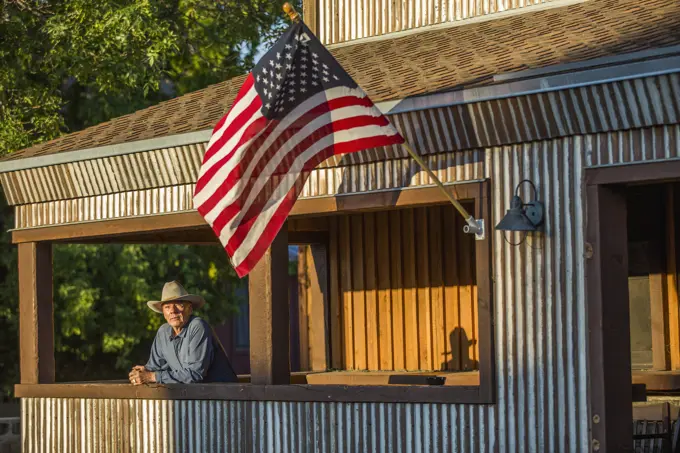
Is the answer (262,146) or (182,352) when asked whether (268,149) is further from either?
(182,352)

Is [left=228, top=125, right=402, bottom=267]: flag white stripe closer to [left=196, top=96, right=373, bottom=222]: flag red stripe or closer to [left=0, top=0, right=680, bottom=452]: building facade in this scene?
[left=196, top=96, right=373, bottom=222]: flag red stripe

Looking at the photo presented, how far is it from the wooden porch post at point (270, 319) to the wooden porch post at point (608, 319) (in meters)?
3.31

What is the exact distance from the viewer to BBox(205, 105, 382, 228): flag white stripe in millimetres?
11688

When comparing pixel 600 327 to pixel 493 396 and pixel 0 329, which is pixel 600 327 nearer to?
pixel 493 396

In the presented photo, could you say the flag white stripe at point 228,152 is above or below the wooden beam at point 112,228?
above

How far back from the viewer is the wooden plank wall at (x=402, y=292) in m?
15.6

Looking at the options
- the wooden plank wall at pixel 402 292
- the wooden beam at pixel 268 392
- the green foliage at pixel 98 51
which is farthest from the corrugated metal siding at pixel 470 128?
the green foliage at pixel 98 51

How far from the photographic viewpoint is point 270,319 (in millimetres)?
13336

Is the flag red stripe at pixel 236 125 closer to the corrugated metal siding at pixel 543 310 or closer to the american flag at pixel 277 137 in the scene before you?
the american flag at pixel 277 137

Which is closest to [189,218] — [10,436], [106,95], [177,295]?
Result: [177,295]

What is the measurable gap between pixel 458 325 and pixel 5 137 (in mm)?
9113

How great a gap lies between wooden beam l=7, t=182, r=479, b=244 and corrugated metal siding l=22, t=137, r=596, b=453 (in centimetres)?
64

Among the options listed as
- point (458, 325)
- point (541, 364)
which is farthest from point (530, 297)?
point (458, 325)

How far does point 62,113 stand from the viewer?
25375 mm
